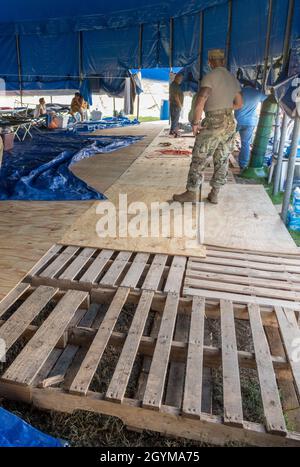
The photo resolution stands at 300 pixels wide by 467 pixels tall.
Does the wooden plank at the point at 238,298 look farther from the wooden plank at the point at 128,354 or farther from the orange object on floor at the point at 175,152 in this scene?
the orange object on floor at the point at 175,152

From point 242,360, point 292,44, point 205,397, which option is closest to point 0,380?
point 205,397

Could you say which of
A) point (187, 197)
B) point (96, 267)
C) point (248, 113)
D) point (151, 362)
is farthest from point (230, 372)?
point (248, 113)

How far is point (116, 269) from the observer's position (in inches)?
108

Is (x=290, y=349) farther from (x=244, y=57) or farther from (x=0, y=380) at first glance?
(x=244, y=57)

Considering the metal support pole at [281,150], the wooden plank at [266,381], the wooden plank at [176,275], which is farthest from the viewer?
the metal support pole at [281,150]

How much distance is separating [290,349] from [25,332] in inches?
60.3

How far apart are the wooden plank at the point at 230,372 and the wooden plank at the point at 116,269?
0.79m

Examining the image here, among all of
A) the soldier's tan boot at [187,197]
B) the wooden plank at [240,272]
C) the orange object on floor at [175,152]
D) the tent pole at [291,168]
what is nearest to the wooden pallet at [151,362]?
the wooden plank at [240,272]

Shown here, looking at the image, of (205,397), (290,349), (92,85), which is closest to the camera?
(205,397)

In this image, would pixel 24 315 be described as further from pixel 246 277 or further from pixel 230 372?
pixel 246 277

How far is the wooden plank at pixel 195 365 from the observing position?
5.32 ft

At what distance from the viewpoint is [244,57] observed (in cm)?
575

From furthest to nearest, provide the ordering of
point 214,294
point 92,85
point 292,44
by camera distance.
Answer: point 92,85, point 292,44, point 214,294

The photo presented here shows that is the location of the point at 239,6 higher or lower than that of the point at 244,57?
higher
